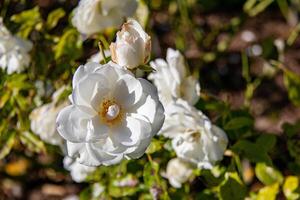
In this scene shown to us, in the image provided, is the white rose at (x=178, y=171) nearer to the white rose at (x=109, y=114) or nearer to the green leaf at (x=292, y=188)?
the green leaf at (x=292, y=188)

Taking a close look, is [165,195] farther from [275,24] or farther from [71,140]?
[275,24]

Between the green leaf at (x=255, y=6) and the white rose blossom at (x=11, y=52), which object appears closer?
the white rose blossom at (x=11, y=52)

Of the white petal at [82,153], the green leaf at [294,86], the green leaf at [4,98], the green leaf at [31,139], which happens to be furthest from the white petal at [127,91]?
the green leaf at [294,86]

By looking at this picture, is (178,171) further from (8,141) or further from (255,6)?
(255,6)

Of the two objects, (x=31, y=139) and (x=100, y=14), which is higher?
(x=100, y=14)

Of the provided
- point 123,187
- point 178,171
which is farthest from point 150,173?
point 123,187

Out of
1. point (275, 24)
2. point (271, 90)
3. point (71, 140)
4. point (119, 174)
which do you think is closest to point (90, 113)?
point (71, 140)

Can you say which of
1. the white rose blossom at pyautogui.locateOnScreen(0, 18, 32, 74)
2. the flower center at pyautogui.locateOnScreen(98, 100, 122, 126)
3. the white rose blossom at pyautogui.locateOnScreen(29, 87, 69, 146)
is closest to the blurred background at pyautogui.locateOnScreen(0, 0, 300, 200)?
the white rose blossom at pyautogui.locateOnScreen(0, 18, 32, 74)

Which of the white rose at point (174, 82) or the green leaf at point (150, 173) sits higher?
the white rose at point (174, 82)
